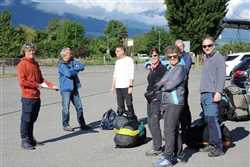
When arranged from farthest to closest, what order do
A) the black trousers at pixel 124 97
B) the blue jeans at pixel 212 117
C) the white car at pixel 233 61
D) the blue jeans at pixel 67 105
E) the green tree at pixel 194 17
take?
the green tree at pixel 194 17 < the white car at pixel 233 61 < the black trousers at pixel 124 97 < the blue jeans at pixel 67 105 < the blue jeans at pixel 212 117

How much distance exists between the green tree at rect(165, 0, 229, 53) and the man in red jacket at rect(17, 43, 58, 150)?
1440 inches

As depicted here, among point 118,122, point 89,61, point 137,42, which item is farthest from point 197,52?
point 137,42

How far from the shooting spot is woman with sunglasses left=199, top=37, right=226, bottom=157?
18.0ft

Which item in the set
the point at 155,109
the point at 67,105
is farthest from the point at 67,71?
the point at 155,109

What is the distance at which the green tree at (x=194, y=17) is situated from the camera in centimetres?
4112

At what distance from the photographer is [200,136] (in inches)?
238

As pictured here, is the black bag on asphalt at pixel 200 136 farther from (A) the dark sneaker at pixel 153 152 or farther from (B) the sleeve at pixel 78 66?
(B) the sleeve at pixel 78 66

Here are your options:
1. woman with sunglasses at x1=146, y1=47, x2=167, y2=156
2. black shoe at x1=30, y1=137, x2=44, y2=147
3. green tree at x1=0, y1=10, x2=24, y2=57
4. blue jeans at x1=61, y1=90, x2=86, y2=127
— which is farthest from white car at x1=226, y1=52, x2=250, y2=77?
green tree at x1=0, y1=10, x2=24, y2=57

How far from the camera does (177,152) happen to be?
5375 mm

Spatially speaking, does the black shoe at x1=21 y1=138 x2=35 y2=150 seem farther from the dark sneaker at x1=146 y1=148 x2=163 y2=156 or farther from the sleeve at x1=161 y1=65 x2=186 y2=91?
the sleeve at x1=161 y1=65 x2=186 y2=91

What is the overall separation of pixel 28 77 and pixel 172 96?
2.62m

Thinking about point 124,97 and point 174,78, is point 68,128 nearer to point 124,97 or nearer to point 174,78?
point 124,97

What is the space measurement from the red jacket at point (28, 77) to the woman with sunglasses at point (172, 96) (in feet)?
7.60

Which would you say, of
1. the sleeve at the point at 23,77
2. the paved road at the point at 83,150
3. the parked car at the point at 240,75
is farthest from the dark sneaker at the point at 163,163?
the parked car at the point at 240,75
